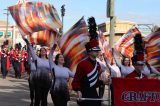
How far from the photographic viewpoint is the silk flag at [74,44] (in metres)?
10.5

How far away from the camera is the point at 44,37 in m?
12.8

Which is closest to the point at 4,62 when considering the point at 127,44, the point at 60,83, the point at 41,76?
the point at 127,44

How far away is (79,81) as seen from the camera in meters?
6.90

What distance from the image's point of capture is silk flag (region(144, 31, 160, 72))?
1137 centimetres

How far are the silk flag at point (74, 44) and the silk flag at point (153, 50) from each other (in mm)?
1850

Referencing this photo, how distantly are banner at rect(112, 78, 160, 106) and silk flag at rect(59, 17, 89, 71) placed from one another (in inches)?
146

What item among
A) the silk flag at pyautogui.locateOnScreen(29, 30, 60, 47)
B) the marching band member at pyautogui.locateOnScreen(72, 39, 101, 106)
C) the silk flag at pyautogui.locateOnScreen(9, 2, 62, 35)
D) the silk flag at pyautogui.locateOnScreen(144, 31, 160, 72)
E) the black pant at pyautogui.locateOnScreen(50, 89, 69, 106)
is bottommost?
the black pant at pyautogui.locateOnScreen(50, 89, 69, 106)

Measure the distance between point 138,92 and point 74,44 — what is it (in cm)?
410

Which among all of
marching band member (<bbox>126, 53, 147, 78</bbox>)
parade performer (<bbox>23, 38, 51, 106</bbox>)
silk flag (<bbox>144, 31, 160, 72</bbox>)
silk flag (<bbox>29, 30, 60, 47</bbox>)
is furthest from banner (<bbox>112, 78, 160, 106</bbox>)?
silk flag (<bbox>29, 30, 60, 47</bbox>)

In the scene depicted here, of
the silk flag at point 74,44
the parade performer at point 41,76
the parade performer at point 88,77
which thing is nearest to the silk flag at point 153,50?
the silk flag at point 74,44

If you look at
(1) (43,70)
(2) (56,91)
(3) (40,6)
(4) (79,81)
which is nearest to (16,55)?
(3) (40,6)

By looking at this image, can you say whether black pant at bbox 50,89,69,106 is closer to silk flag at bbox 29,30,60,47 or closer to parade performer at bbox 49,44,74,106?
parade performer at bbox 49,44,74,106

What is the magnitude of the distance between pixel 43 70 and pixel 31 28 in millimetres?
2082

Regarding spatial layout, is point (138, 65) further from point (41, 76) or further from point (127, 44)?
point (127, 44)
